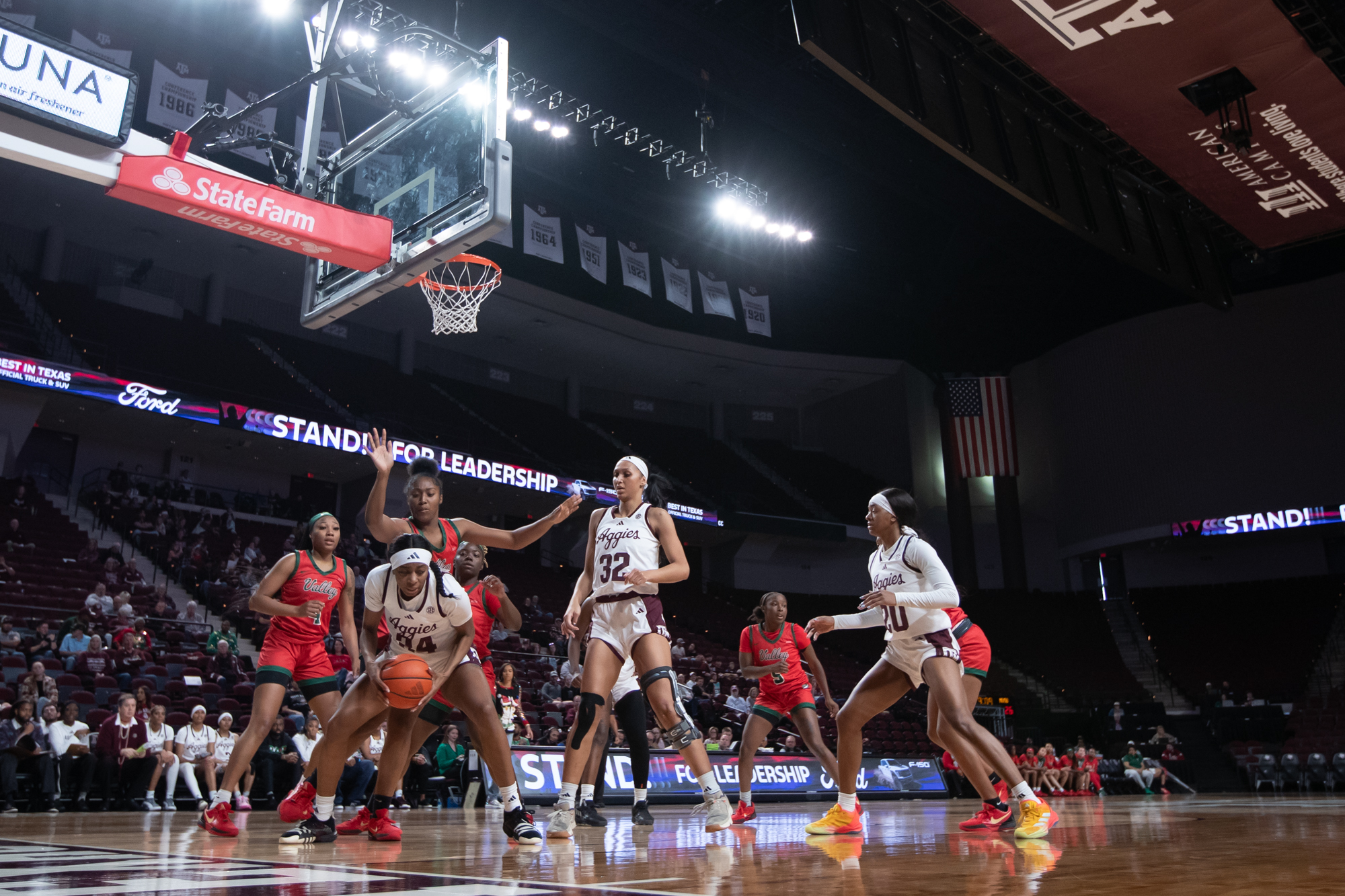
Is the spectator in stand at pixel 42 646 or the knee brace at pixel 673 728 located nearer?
the knee brace at pixel 673 728

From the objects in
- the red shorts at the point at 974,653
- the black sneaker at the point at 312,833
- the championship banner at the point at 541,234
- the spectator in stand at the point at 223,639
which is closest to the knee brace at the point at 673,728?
the black sneaker at the point at 312,833

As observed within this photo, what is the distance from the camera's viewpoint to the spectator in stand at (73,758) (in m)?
10.1

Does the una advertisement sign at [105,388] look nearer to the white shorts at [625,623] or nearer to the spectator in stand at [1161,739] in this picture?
the white shorts at [625,623]

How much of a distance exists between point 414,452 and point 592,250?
736cm

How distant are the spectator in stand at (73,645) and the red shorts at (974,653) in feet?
35.0

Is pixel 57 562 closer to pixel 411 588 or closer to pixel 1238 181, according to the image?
pixel 411 588

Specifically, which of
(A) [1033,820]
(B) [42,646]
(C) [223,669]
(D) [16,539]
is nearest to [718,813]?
(A) [1033,820]

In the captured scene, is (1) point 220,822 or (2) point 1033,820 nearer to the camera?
(2) point 1033,820

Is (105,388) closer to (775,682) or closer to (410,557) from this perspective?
(775,682)

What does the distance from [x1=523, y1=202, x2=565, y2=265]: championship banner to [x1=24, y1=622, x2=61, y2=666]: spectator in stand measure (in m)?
13.8

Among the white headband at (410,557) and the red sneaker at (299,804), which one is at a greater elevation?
the white headband at (410,557)

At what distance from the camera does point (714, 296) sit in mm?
28969

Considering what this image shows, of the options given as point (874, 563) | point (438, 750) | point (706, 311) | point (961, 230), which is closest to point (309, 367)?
point (706, 311)

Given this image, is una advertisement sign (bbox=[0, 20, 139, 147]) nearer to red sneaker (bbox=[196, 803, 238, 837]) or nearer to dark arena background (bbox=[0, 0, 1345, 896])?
dark arena background (bbox=[0, 0, 1345, 896])
